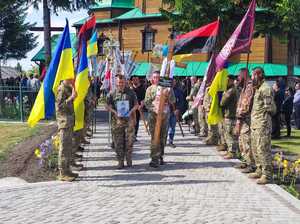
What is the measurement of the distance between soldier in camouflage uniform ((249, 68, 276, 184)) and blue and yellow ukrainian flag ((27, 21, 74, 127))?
11.5 ft

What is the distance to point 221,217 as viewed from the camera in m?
7.54

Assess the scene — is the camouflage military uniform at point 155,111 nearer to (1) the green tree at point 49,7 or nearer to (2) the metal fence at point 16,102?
(2) the metal fence at point 16,102

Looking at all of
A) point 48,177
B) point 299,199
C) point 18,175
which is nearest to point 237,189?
Answer: point 299,199

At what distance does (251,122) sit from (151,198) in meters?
2.94

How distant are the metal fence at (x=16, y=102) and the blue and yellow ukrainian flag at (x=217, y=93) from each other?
36.5ft

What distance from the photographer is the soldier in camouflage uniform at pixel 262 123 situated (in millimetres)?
10117

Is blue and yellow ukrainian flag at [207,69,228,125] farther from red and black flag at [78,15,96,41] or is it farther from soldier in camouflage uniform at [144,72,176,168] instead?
red and black flag at [78,15,96,41]

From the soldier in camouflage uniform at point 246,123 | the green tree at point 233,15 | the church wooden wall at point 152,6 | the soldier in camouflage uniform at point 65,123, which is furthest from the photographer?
the church wooden wall at point 152,6

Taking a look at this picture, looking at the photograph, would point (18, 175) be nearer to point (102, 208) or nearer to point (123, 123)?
point (123, 123)

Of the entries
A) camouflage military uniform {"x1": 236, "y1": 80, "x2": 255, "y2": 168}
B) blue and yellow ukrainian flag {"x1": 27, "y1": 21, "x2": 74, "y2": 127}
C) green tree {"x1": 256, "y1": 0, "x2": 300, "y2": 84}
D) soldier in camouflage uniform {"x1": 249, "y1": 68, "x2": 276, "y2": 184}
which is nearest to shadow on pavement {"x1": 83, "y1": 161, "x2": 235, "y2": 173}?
camouflage military uniform {"x1": 236, "y1": 80, "x2": 255, "y2": 168}

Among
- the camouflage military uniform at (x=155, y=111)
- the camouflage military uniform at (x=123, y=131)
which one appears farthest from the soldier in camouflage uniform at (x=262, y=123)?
the camouflage military uniform at (x=123, y=131)

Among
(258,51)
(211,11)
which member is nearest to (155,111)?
(211,11)

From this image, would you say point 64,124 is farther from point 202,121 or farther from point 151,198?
point 202,121

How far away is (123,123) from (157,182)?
197cm
